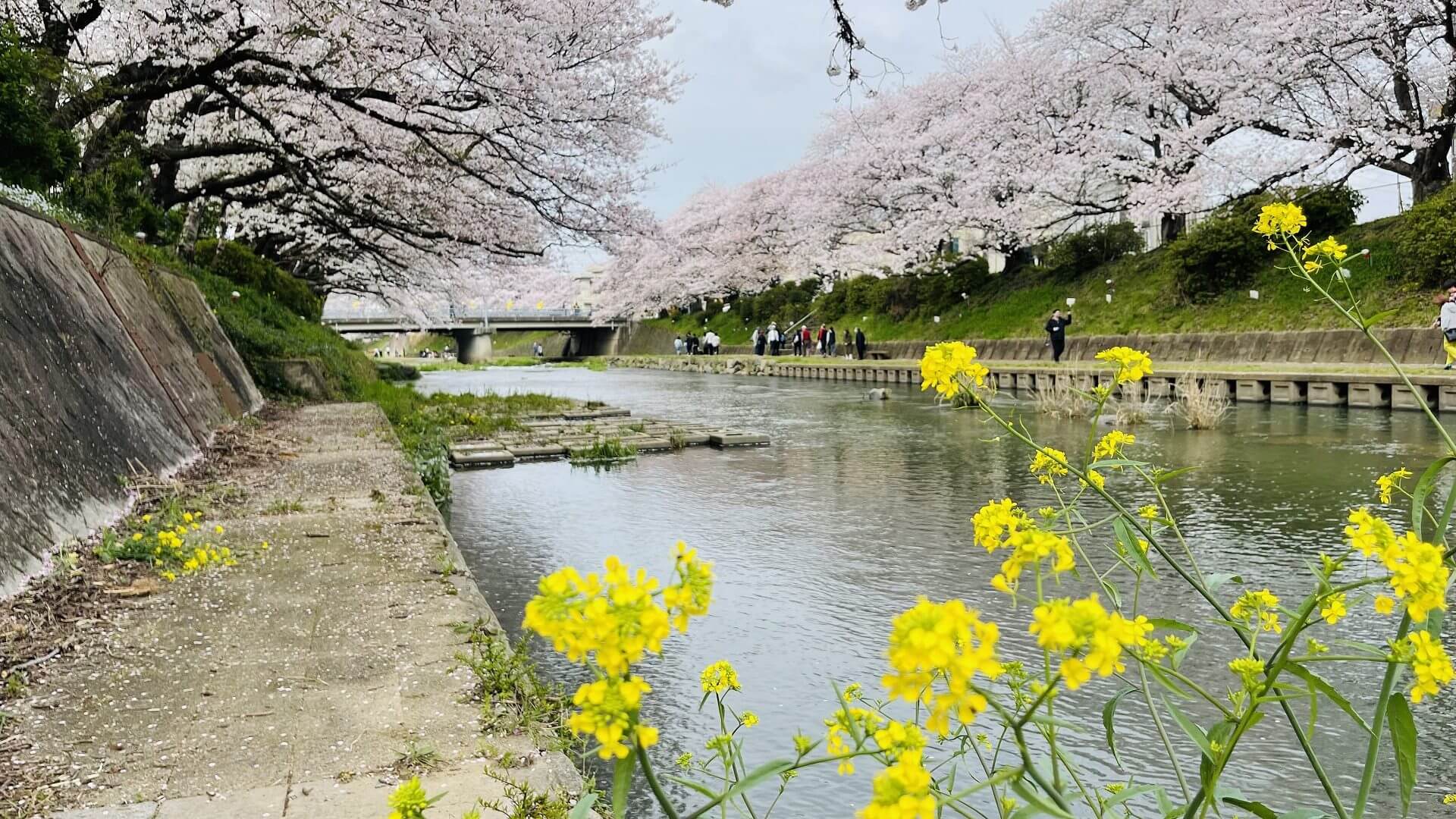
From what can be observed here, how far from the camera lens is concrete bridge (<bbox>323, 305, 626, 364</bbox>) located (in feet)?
176

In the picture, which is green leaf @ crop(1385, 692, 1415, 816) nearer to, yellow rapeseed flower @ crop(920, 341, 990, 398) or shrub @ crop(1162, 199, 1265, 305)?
yellow rapeseed flower @ crop(920, 341, 990, 398)

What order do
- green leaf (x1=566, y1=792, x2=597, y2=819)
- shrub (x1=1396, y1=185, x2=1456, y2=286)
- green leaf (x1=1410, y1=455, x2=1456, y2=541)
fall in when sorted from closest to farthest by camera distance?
1. green leaf (x1=566, y1=792, x2=597, y2=819)
2. green leaf (x1=1410, y1=455, x2=1456, y2=541)
3. shrub (x1=1396, y1=185, x2=1456, y2=286)

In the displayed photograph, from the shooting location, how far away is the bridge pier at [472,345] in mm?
58031

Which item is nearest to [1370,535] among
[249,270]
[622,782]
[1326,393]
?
[622,782]

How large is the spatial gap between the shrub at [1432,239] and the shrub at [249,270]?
18687 millimetres

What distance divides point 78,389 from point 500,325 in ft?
175

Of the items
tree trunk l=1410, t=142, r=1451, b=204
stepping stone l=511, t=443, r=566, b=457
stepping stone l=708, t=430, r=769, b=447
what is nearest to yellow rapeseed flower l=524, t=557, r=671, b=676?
stepping stone l=511, t=443, r=566, b=457

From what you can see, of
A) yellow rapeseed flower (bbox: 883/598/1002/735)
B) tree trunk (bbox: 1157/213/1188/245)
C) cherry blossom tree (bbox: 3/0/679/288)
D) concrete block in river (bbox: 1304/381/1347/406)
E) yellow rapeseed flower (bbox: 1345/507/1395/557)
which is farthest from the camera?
tree trunk (bbox: 1157/213/1188/245)

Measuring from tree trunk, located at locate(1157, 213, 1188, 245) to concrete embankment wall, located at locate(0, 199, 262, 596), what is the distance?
2217 cm

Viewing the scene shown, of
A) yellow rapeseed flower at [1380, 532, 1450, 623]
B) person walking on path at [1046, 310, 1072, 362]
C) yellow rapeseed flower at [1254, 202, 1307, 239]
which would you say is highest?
person walking on path at [1046, 310, 1072, 362]

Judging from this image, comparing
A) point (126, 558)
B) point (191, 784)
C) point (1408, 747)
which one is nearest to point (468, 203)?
point (126, 558)

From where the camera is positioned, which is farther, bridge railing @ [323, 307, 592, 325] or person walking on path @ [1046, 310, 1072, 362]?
bridge railing @ [323, 307, 592, 325]

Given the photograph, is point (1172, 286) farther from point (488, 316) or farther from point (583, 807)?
point (488, 316)

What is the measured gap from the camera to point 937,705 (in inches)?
34.7
